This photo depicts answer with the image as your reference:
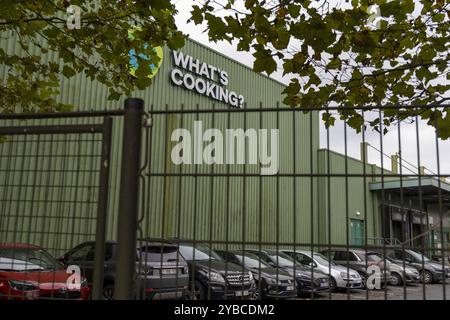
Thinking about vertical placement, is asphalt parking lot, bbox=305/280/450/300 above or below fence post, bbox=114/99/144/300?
below

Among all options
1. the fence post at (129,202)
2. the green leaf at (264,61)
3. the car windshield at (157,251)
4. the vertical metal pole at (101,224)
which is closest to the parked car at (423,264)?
the car windshield at (157,251)

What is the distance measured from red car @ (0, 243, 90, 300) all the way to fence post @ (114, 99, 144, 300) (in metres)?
0.76

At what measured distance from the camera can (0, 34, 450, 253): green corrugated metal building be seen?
390cm

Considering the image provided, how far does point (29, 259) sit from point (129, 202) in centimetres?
139

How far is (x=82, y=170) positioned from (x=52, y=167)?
1.76 ft

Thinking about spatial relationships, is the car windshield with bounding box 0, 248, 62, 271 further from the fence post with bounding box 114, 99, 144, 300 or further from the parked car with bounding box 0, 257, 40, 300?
the fence post with bounding box 114, 99, 144, 300

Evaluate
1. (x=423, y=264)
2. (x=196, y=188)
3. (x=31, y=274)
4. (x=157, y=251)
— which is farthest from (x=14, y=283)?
(x=423, y=264)

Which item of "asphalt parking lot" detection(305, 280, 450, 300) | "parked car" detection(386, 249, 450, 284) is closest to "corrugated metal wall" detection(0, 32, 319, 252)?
"asphalt parking lot" detection(305, 280, 450, 300)

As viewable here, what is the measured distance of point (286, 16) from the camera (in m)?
6.27

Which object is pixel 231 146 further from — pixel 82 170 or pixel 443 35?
pixel 443 35

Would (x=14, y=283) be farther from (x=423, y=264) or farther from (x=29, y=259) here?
(x=423, y=264)
